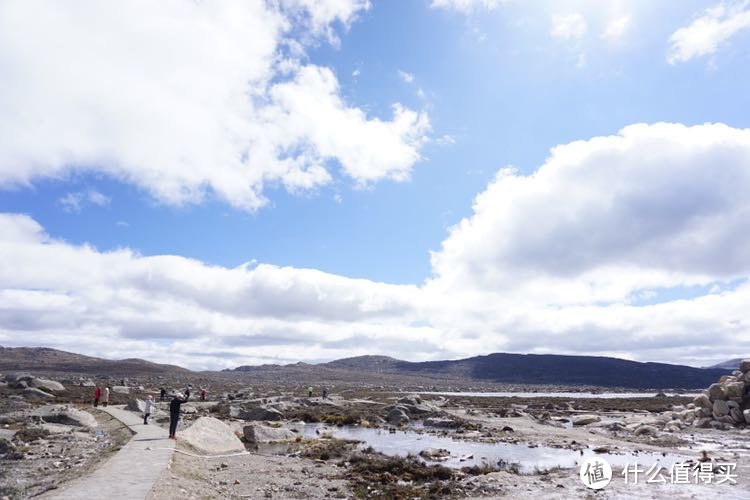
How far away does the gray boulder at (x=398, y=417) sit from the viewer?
4379cm

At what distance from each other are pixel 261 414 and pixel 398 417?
11892 millimetres

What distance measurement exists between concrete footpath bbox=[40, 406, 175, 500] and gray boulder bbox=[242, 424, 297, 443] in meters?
6.74

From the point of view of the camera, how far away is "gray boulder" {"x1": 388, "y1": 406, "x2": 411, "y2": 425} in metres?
43.8

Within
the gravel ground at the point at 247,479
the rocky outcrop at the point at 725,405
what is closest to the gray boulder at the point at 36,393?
the gravel ground at the point at 247,479

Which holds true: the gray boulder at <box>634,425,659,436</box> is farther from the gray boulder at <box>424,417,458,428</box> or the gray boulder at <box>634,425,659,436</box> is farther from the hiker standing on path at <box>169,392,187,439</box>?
the hiker standing on path at <box>169,392,187,439</box>

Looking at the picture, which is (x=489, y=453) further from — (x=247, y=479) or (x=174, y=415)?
(x=174, y=415)

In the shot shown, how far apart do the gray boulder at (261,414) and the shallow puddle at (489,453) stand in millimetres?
9240

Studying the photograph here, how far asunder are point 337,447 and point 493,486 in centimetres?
1159

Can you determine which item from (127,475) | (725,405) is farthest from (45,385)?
(725,405)

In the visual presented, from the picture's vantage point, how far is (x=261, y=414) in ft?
146

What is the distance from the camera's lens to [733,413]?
127 ft

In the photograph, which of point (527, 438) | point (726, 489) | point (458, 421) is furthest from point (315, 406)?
point (726, 489)

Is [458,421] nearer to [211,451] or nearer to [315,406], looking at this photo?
[315,406]

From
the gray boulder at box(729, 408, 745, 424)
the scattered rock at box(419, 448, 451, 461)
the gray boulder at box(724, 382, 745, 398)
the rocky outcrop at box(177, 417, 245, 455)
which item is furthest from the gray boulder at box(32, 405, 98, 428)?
the gray boulder at box(724, 382, 745, 398)
